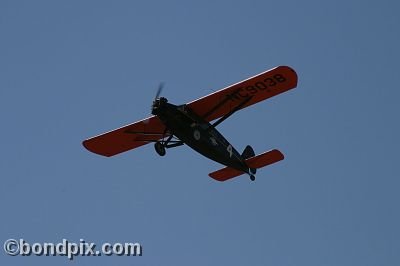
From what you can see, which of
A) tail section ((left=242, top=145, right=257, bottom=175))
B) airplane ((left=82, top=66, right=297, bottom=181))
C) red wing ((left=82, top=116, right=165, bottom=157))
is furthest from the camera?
tail section ((left=242, top=145, right=257, bottom=175))

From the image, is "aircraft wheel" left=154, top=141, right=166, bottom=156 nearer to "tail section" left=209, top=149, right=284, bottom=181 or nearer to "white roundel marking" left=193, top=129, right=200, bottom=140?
"white roundel marking" left=193, top=129, right=200, bottom=140

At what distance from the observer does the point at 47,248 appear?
63.3ft

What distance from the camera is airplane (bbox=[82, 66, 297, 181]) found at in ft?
70.6

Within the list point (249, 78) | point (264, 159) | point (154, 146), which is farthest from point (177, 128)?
point (264, 159)

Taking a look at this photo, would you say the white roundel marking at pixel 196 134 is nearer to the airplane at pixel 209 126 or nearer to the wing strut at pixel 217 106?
the airplane at pixel 209 126

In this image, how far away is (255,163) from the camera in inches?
960

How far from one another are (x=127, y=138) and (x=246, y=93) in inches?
169

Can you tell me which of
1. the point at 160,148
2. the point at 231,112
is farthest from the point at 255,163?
the point at 160,148

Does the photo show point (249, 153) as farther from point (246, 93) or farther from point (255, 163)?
point (246, 93)

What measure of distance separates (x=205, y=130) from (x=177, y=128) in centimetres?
97

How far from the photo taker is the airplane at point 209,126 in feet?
70.6

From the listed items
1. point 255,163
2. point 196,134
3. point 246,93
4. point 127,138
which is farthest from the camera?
point 127,138

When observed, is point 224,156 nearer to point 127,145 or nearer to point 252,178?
point 252,178

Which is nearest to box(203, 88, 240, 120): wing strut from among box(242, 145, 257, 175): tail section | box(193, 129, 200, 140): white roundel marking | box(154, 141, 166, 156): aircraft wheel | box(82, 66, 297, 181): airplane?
box(82, 66, 297, 181): airplane
